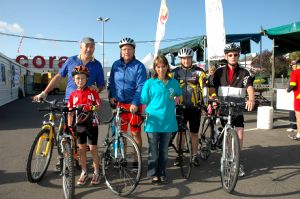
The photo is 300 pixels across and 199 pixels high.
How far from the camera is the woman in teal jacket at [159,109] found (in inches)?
173

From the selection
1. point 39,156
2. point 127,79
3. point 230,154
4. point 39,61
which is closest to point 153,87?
point 127,79

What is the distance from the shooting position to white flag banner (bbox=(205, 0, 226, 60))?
1030 centimetres

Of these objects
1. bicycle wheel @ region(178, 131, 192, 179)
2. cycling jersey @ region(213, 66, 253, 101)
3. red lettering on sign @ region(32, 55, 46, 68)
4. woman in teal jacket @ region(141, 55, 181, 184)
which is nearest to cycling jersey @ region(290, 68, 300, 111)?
cycling jersey @ region(213, 66, 253, 101)

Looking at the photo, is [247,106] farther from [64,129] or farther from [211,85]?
[64,129]

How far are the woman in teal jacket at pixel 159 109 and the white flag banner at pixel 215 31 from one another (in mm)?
6280

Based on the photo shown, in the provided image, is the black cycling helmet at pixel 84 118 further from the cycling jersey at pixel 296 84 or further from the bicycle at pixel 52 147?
the cycling jersey at pixel 296 84

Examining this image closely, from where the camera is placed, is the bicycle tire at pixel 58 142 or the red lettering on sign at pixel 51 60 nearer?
the bicycle tire at pixel 58 142

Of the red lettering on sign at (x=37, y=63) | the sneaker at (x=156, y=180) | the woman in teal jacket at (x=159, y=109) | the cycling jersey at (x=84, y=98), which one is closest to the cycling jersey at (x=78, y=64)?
the cycling jersey at (x=84, y=98)

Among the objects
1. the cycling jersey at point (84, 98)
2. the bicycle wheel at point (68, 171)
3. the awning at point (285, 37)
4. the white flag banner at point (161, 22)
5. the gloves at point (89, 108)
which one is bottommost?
the bicycle wheel at point (68, 171)

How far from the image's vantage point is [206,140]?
5.64 meters

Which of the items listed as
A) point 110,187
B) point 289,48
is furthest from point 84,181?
point 289,48

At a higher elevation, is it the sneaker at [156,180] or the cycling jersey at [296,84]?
the cycling jersey at [296,84]

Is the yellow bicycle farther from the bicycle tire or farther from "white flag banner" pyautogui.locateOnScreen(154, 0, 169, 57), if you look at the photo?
"white flag banner" pyautogui.locateOnScreen(154, 0, 169, 57)

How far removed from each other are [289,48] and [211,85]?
8.47 metres
